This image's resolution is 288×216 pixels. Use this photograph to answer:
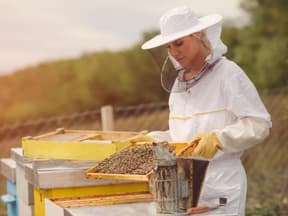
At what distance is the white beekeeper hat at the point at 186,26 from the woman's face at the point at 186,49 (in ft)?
0.15

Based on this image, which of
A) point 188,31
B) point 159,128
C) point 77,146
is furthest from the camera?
point 159,128

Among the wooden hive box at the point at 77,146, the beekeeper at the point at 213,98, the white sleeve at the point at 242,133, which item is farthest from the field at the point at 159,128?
the white sleeve at the point at 242,133

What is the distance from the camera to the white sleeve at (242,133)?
3304 millimetres

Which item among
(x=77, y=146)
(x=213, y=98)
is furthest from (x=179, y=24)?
(x=77, y=146)

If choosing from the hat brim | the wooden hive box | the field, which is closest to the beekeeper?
the hat brim

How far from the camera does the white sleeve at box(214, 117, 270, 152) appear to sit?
330cm

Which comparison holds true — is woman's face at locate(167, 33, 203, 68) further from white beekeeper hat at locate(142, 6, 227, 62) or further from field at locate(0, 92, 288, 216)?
field at locate(0, 92, 288, 216)

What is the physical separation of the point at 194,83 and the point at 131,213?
0.75 metres

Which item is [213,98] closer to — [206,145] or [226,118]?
[226,118]

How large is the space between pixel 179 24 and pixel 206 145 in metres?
0.58

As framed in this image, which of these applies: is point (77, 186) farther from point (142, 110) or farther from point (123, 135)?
point (142, 110)

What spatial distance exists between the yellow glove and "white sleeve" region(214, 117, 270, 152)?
0.03 meters

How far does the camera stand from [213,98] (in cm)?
346

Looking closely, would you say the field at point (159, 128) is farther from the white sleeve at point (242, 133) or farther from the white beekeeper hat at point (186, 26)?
the white sleeve at point (242, 133)
